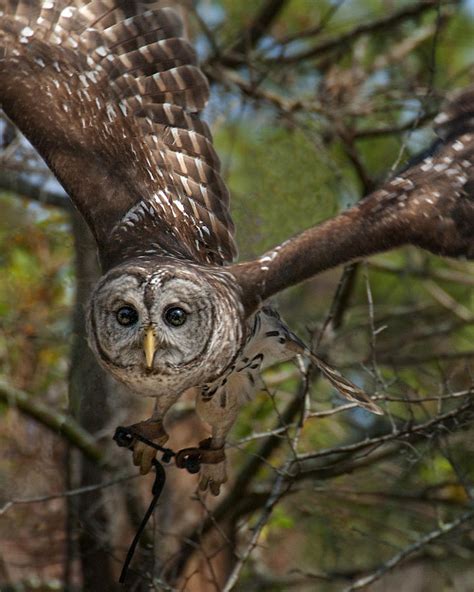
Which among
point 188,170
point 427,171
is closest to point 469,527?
point 427,171

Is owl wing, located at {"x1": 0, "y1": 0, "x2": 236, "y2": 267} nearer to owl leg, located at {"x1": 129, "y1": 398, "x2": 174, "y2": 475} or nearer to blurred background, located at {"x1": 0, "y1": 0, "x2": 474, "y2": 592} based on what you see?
blurred background, located at {"x1": 0, "y1": 0, "x2": 474, "y2": 592}

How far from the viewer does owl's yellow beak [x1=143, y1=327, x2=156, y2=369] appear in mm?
3969

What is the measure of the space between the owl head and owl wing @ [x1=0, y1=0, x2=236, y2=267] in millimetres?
509

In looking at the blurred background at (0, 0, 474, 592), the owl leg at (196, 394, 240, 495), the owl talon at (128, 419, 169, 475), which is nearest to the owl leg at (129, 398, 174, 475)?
the owl talon at (128, 419, 169, 475)

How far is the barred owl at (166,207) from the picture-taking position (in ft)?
13.5

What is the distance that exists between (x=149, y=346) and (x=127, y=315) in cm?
16

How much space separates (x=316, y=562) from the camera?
23.4 ft

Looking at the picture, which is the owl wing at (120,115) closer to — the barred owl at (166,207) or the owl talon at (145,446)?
the barred owl at (166,207)

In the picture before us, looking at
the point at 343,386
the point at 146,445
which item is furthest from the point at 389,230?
the point at 146,445

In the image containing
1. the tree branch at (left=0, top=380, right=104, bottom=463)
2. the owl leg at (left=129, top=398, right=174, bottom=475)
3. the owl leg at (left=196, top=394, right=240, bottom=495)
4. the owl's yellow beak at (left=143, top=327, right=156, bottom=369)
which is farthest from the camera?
the tree branch at (left=0, top=380, right=104, bottom=463)

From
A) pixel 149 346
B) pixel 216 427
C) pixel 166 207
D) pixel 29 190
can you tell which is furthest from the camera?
pixel 29 190

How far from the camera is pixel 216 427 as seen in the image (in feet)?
15.4

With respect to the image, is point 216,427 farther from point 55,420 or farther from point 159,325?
point 55,420

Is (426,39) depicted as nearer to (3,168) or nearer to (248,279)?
(3,168)
